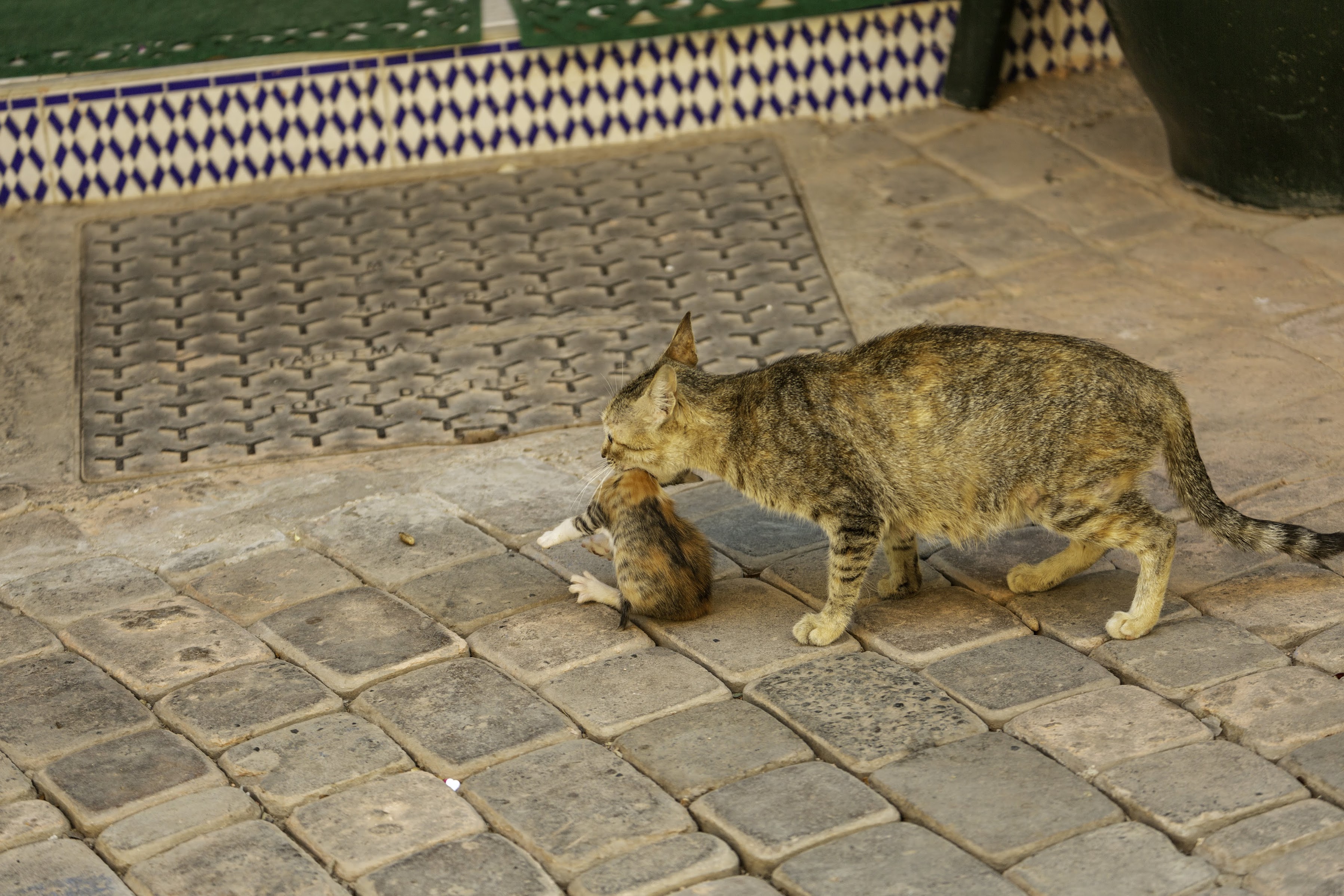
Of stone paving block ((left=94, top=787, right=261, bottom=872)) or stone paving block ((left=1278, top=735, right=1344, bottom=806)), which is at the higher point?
stone paving block ((left=94, top=787, right=261, bottom=872))

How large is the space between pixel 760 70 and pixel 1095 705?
16.2 ft

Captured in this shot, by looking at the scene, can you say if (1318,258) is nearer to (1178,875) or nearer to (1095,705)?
(1095,705)

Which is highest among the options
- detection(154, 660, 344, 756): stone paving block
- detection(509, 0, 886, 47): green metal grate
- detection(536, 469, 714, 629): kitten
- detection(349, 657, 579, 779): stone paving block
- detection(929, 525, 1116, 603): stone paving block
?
detection(509, 0, 886, 47): green metal grate

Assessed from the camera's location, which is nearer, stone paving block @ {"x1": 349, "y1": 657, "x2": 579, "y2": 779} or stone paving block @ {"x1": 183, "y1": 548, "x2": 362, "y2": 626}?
stone paving block @ {"x1": 349, "y1": 657, "x2": 579, "y2": 779}

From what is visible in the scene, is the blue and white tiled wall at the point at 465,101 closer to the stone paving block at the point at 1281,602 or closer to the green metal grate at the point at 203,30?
the green metal grate at the point at 203,30

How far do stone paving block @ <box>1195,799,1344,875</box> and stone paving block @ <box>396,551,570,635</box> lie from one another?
81.3 inches

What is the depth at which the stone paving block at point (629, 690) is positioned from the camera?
12.5 feet

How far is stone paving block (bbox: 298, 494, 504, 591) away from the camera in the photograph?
466 cm

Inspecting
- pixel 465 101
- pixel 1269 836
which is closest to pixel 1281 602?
pixel 1269 836

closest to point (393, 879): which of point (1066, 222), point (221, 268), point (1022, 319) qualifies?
point (1022, 319)

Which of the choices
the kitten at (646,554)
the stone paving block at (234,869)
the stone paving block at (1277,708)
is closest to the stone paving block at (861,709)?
the kitten at (646,554)

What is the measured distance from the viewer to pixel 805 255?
6789 mm

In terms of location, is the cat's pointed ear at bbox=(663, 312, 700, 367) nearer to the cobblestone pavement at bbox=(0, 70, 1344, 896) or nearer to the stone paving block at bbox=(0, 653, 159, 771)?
the cobblestone pavement at bbox=(0, 70, 1344, 896)

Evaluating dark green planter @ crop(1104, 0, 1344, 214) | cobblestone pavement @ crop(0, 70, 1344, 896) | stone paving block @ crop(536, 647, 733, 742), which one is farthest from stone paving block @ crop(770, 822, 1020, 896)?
dark green planter @ crop(1104, 0, 1344, 214)
